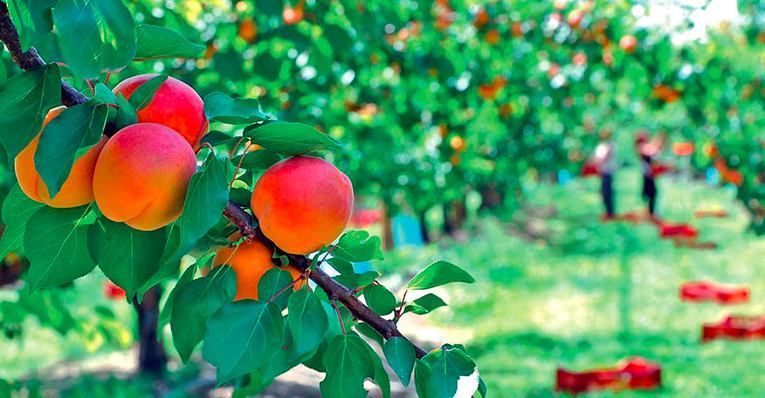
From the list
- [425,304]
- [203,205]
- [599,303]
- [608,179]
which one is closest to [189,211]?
Answer: [203,205]

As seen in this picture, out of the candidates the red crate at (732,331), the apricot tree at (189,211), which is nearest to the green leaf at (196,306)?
the apricot tree at (189,211)

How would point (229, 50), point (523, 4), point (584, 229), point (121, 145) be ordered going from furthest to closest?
point (584, 229), point (523, 4), point (229, 50), point (121, 145)

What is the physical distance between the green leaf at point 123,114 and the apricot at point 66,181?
0.05 feet

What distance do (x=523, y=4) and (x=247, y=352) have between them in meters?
2.74

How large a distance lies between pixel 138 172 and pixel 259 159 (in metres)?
0.13

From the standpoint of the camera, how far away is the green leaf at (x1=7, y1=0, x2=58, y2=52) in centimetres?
46

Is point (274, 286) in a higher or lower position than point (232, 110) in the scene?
lower

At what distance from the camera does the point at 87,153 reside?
Answer: 1.67 ft

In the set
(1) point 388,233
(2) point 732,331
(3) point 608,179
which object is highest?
(2) point 732,331

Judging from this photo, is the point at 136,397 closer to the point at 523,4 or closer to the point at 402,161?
the point at 402,161

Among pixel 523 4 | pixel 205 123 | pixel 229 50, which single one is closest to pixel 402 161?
pixel 523 4

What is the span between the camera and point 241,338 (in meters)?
0.49

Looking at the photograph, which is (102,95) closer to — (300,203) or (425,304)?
(300,203)

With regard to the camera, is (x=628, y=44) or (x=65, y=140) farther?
(x=628, y=44)
